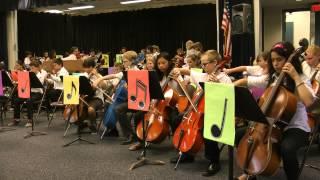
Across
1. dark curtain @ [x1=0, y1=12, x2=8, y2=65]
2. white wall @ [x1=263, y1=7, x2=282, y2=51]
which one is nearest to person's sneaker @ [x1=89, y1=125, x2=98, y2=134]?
white wall @ [x1=263, y1=7, x2=282, y2=51]

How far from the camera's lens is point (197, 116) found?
11.9ft

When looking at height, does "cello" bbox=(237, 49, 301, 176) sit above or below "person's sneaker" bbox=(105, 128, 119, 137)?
above

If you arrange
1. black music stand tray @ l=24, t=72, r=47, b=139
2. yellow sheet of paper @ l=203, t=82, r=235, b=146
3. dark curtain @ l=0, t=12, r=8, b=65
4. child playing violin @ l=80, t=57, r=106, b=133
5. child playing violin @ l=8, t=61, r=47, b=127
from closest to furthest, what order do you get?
yellow sheet of paper @ l=203, t=82, r=235, b=146
child playing violin @ l=80, t=57, r=106, b=133
black music stand tray @ l=24, t=72, r=47, b=139
child playing violin @ l=8, t=61, r=47, b=127
dark curtain @ l=0, t=12, r=8, b=65

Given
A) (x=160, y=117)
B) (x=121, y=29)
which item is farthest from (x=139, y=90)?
(x=121, y=29)

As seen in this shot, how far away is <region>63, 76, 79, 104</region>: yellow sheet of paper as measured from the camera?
15.9ft

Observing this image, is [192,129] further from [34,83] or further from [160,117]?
[34,83]

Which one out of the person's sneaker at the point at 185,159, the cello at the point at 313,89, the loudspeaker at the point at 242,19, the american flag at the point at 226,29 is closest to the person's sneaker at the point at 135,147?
the person's sneaker at the point at 185,159

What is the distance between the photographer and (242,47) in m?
8.77

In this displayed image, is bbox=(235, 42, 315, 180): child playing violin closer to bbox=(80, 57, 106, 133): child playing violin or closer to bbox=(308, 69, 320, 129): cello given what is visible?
bbox=(308, 69, 320, 129): cello

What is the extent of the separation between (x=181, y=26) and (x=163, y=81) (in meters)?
11.5

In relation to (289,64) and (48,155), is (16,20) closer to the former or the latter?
(48,155)

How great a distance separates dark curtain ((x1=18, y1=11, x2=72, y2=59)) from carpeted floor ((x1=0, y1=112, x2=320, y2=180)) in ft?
32.7

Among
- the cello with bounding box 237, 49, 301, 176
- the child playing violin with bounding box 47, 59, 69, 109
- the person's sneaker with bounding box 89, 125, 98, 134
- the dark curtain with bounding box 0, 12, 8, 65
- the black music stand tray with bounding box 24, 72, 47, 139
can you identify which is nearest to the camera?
the cello with bounding box 237, 49, 301, 176

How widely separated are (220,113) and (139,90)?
1.59 m
